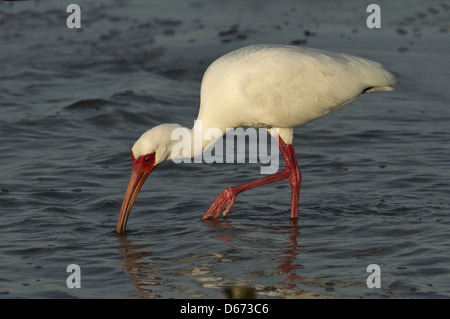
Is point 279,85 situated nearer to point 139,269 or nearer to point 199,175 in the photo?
point 199,175

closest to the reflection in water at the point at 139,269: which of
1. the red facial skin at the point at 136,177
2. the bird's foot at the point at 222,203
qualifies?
the red facial skin at the point at 136,177

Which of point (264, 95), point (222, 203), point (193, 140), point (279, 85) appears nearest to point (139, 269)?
point (222, 203)

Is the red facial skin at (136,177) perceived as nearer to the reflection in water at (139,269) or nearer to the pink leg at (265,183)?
the reflection in water at (139,269)

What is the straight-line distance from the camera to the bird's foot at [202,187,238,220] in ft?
25.2

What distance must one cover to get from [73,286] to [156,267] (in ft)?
2.33

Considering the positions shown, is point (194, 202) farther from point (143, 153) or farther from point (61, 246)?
point (61, 246)

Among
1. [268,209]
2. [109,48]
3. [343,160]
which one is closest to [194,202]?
[268,209]

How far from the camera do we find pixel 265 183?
8.21 metres

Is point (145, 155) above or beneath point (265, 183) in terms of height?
above

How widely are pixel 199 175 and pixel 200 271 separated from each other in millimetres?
2652

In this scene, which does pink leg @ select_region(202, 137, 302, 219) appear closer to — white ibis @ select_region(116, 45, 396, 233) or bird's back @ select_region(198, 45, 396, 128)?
white ibis @ select_region(116, 45, 396, 233)

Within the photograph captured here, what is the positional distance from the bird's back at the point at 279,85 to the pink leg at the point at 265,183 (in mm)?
347

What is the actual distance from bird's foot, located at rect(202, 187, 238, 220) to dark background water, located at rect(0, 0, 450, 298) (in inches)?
4.5

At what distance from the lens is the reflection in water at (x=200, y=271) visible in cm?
602
